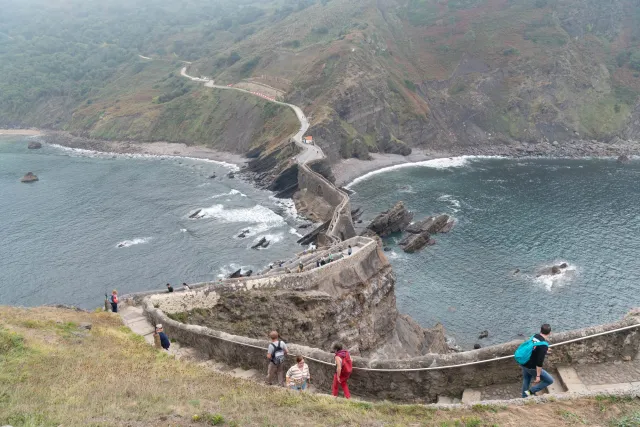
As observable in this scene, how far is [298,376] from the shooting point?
531 inches

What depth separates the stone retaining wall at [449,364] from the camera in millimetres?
13523

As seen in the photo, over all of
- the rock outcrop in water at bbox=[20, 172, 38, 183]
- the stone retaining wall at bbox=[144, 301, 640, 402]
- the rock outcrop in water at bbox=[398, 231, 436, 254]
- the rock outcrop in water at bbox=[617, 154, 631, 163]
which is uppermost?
the stone retaining wall at bbox=[144, 301, 640, 402]

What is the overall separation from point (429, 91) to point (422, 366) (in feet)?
405

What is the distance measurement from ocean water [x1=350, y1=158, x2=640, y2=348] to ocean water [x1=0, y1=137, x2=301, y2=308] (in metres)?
18.4

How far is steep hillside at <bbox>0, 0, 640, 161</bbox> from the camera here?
112688 millimetres

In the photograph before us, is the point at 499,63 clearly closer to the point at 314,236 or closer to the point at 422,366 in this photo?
the point at 314,236

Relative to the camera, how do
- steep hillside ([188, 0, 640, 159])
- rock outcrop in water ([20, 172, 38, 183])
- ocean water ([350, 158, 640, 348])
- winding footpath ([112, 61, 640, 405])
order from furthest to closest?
steep hillside ([188, 0, 640, 159]) < rock outcrop in water ([20, 172, 38, 183]) < ocean water ([350, 158, 640, 348]) < winding footpath ([112, 61, 640, 405])

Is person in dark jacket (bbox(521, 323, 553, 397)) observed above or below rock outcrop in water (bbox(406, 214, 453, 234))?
above

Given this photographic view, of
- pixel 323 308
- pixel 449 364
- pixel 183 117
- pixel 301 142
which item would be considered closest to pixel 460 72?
pixel 301 142

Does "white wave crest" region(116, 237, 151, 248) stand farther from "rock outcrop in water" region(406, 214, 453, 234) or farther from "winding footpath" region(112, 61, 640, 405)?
"winding footpath" region(112, 61, 640, 405)

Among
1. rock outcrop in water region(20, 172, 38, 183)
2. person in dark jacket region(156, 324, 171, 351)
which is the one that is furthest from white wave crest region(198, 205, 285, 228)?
person in dark jacket region(156, 324, 171, 351)

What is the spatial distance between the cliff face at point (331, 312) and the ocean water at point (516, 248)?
897cm

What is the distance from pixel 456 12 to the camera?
497 feet

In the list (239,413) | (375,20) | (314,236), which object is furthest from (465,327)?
(375,20)
